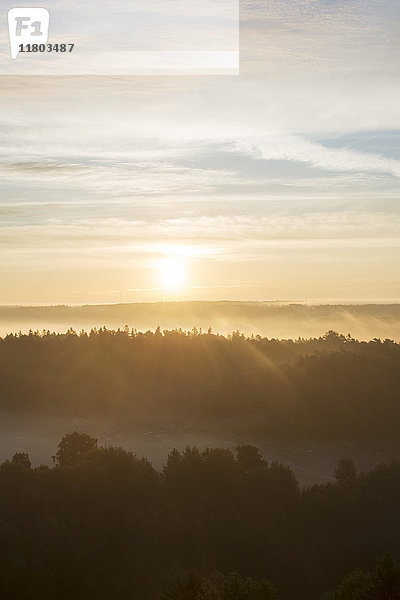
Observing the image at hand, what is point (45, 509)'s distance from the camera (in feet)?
130

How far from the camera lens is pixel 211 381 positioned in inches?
4075

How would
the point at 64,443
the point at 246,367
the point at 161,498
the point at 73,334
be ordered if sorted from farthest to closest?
the point at 73,334
the point at 246,367
the point at 64,443
the point at 161,498

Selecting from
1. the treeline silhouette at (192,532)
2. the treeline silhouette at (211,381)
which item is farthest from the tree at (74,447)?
the treeline silhouette at (211,381)

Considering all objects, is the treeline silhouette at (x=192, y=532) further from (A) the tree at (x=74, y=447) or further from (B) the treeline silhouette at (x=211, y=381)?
(B) the treeline silhouette at (x=211, y=381)

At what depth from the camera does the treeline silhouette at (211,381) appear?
86.9 metres

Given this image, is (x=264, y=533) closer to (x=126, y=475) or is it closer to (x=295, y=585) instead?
(x=295, y=585)

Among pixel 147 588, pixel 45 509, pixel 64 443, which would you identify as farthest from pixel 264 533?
pixel 64 443

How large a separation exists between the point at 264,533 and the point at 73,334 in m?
87.5

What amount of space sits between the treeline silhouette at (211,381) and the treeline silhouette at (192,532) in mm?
35150

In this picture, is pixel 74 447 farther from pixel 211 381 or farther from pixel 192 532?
pixel 211 381

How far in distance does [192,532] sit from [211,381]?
64316 millimetres

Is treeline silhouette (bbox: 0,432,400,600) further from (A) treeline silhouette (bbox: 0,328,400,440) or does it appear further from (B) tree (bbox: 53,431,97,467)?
(A) treeline silhouette (bbox: 0,328,400,440)

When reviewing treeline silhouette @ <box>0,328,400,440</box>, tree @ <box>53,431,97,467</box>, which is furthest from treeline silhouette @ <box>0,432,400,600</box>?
treeline silhouette @ <box>0,328,400,440</box>

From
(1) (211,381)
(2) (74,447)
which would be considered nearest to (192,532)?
(2) (74,447)
